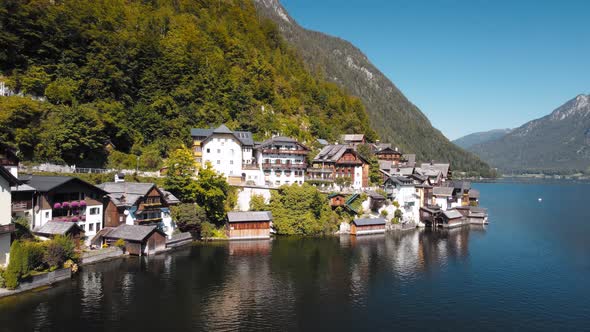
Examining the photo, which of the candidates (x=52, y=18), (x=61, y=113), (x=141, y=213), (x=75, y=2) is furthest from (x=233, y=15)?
(x=141, y=213)

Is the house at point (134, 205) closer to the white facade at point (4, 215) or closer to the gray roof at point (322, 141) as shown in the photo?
the white facade at point (4, 215)

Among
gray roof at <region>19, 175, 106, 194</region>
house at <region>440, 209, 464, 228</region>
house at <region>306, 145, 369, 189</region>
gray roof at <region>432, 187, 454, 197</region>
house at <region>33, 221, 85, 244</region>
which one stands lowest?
house at <region>440, 209, 464, 228</region>

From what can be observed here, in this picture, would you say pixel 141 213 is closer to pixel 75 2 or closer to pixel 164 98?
pixel 164 98

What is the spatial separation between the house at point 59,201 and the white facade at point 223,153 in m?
31.1

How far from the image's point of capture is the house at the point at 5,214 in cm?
3722

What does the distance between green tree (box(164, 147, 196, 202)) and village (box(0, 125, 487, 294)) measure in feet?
6.95

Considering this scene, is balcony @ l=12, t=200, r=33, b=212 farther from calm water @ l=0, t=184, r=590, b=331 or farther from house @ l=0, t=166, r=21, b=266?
calm water @ l=0, t=184, r=590, b=331

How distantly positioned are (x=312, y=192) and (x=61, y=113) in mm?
47819

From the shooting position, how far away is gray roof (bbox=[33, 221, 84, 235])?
45447 mm

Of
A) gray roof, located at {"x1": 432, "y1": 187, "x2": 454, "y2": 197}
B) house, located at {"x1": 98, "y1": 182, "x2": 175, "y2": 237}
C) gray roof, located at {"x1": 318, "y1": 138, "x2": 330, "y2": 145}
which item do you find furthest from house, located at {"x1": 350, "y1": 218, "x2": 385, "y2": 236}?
gray roof, located at {"x1": 318, "y1": 138, "x2": 330, "y2": 145}

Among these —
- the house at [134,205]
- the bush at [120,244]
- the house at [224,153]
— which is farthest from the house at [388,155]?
the bush at [120,244]

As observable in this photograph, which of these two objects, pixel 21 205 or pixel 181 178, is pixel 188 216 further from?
pixel 21 205

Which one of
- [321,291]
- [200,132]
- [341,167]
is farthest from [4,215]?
[341,167]

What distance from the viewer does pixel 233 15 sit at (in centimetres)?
14325
